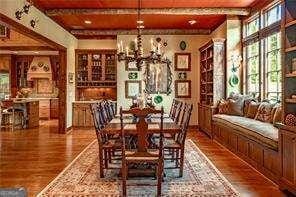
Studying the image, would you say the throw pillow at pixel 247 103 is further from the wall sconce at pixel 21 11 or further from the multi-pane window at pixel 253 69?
the wall sconce at pixel 21 11

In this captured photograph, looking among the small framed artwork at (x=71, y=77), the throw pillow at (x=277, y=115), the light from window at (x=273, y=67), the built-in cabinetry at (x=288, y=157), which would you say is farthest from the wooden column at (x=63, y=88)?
the built-in cabinetry at (x=288, y=157)

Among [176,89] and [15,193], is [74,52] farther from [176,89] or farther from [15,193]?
[15,193]

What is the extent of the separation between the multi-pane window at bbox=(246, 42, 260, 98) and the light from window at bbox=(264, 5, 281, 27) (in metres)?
0.67

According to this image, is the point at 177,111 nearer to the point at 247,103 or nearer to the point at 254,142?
the point at 254,142

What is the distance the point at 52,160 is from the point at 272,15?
16.6 feet

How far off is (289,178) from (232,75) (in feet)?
→ 16.8

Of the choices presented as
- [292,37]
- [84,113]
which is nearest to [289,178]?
[292,37]

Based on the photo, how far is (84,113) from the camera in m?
12.2

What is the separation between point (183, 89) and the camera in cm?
1200

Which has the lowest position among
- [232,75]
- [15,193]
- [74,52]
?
[15,193]

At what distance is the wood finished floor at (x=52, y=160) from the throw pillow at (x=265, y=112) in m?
0.88

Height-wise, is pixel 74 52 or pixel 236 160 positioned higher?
pixel 74 52

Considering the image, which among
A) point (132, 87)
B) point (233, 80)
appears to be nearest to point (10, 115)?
point (132, 87)

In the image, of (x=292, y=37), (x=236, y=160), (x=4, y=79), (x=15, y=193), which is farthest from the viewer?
(x=4, y=79)
